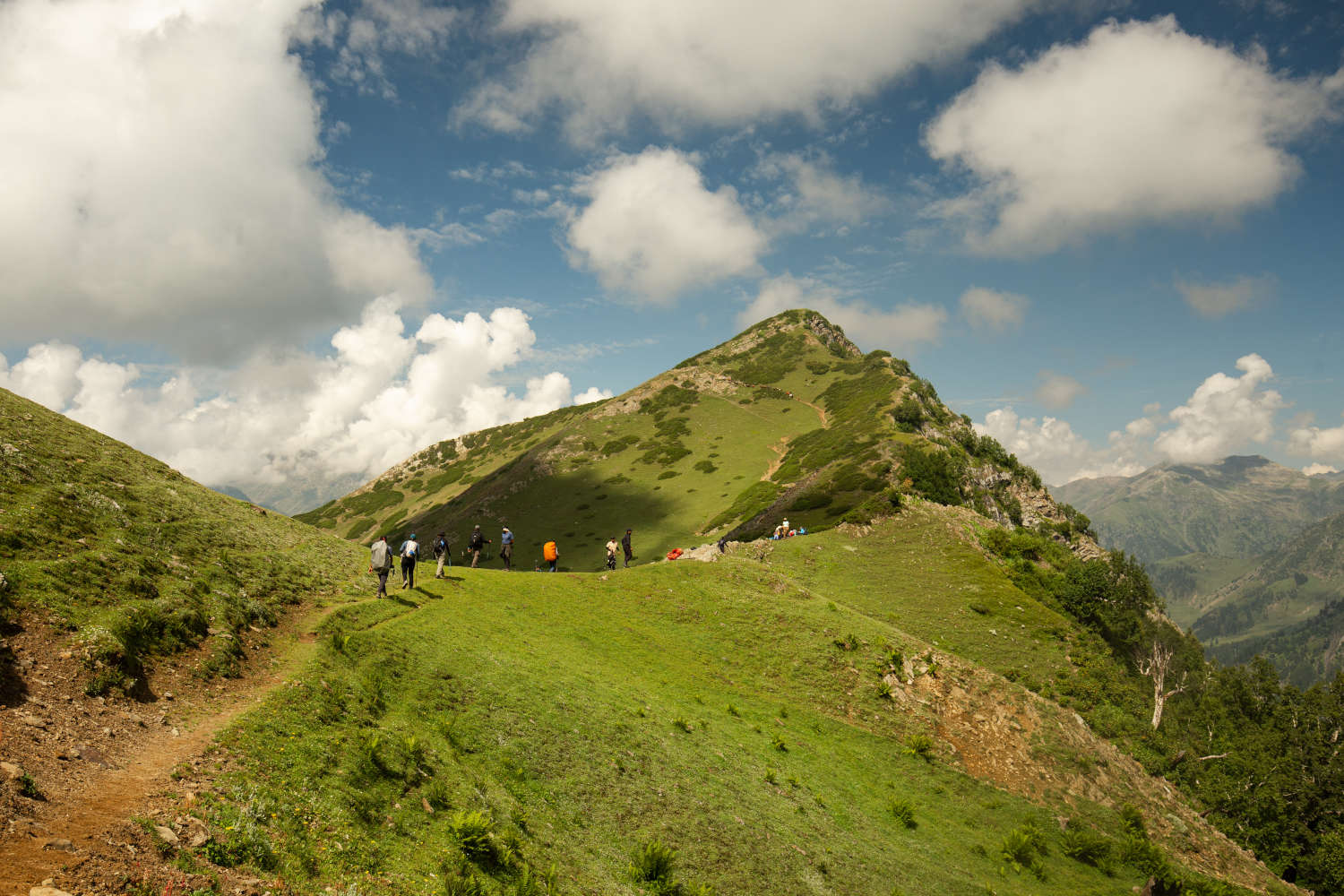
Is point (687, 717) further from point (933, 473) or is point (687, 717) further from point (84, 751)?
point (933, 473)

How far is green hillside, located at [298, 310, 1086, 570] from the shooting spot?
80500 millimetres

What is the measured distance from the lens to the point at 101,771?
10312mm

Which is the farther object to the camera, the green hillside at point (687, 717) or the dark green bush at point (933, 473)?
the dark green bush at point (933, 473)


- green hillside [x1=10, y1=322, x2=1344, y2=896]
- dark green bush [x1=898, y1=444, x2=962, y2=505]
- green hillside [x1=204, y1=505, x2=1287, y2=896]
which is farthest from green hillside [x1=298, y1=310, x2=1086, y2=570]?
green hillside [x1=204, y1=505, x2=1287, y2=896]

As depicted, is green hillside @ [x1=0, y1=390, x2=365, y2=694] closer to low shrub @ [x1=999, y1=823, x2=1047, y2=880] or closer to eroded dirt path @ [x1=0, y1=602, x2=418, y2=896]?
eroded dirt path @ [x1=0, y1=602, x2=418, y2=896]

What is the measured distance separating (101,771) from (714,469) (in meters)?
115

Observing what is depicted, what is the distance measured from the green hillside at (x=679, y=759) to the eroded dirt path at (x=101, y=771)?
1.12m

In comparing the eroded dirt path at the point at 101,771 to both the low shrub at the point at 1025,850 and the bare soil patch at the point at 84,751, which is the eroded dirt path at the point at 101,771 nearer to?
the bare soil patch at the point at 84,751

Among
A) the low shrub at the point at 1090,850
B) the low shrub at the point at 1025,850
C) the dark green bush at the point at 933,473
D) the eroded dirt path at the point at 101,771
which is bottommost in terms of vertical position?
the low shrub at the point at 1090,850

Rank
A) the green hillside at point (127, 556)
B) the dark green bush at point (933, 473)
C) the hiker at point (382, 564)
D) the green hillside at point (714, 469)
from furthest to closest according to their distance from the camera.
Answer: the green hillside at point (714, 469), the dark green bush at point (933, 473), the hiker at point (382, 564), the green hillside at point (127, 556)

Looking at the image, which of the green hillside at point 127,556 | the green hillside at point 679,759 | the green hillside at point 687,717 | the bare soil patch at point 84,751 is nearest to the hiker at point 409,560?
the green hillside at point 687,717

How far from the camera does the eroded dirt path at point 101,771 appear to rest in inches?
300

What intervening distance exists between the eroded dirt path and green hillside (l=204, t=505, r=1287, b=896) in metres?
1.12

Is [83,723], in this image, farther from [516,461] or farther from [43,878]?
[516,461]
